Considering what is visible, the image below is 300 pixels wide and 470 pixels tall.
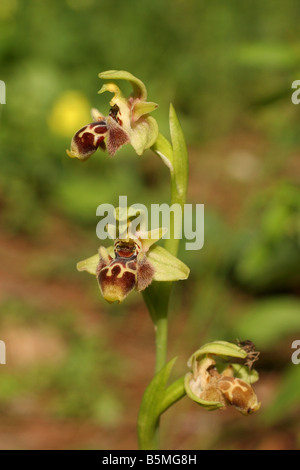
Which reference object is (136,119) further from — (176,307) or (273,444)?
(176,307)

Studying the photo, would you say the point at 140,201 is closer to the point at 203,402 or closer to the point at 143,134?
the point at 143,134

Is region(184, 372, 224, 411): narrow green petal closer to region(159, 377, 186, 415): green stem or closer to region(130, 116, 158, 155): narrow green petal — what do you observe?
region(159, 377, 186, 415): green stem

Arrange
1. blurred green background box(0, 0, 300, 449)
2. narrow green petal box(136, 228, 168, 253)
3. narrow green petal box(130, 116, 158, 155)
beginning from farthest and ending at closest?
1. blurred green background box(0, 0, 300, 449)
2. narrow green petal box(136, 228, 168, 253)
3. narrow green petal box(130, 116, 158, 155)

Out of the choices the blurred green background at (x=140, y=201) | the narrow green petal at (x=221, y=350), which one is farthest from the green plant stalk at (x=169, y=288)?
the blurred green background at (x=140, y=201)

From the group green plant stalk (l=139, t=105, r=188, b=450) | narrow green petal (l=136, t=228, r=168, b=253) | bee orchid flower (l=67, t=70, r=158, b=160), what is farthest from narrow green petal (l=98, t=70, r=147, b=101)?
narrow green petal (l=136, t=228, r=168, b=253)

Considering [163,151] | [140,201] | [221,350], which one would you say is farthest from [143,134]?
[140,201]

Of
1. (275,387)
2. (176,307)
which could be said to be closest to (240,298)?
(176,307)

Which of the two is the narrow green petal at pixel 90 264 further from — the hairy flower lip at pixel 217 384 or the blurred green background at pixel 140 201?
the blurred green background at pixel 140 201
